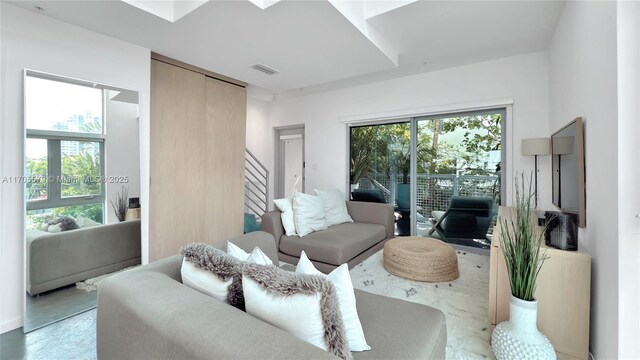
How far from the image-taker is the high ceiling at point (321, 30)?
2.14 metres

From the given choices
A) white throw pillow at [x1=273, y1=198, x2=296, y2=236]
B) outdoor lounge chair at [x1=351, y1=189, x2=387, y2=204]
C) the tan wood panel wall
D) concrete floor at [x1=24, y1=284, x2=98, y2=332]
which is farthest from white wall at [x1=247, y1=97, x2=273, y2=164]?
concrete floor at [x1=24, y1=284, x2=98, y2=332]

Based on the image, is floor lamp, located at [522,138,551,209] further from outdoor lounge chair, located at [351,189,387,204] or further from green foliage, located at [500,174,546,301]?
outdoor lounge chair, located at [351,189,387,204]

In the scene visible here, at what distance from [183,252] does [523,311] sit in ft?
6.12

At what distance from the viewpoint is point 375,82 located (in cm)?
436

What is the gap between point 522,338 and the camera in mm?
1478

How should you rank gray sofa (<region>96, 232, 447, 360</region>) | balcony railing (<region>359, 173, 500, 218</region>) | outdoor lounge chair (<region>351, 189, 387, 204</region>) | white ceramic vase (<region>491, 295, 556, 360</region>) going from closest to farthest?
gray sofa (<region>96, 232, 447, 360</region>)
white ceramic vase (<region>491, 295, 556, 360</region>)
balcony railing (<region>359, 173, 500, 218</region>)
outdoor lounge chair (<region>351, 189, 387, 204</region>)

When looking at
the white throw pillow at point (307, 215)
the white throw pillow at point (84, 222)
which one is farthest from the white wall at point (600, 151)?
the white throw pillow at point (84, 222)

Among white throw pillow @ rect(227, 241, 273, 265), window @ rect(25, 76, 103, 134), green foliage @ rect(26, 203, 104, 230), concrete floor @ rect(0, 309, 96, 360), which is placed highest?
window @ rect(25, 76, 103, 134)

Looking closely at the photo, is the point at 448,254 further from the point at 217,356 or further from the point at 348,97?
the point at 348,97

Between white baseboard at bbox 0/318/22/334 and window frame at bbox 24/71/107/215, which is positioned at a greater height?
window frame at bbox 24/71/107/215

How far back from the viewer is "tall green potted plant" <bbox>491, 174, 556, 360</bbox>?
145cm

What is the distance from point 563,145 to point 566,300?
49.8 inches

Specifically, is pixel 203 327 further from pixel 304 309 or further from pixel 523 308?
pixel 523 308

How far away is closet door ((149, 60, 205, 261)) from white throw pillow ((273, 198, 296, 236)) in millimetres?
1118
